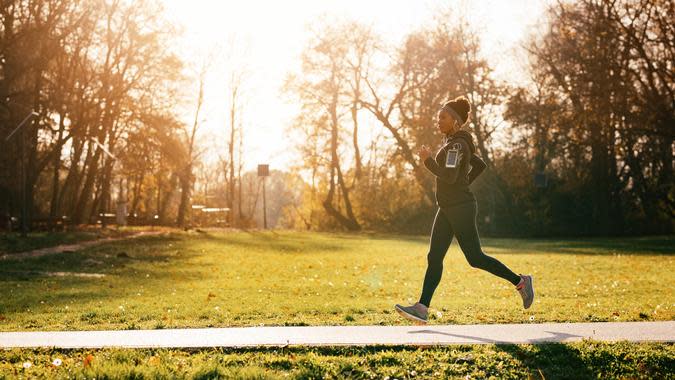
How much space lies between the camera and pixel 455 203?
25.3 feet

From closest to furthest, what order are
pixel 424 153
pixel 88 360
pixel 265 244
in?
pixel 88 360 < pixel 424 153 < pixel 265 244

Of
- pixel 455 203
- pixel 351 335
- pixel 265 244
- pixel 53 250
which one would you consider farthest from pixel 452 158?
pixel 265 244

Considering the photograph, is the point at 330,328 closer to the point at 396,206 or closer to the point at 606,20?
the point at 606,20

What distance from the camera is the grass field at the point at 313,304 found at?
20.4 feet

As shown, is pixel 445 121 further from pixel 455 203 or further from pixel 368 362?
pixel 368 362

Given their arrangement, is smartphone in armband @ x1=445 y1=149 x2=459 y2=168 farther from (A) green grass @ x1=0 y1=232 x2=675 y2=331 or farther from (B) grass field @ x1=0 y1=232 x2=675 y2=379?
(A) green grass @ x1=0 y1=232 x2=675 y2=331

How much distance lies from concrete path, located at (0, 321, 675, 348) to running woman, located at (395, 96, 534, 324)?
1.42 ft

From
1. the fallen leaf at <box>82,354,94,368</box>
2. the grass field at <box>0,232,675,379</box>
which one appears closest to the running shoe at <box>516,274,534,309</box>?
the grass field at <box>0,232,675,379</box>

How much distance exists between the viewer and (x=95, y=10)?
37125 mm

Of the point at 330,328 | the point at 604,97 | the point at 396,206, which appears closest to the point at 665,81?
the point at 604,97

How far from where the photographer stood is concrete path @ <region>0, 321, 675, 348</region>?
7020mm

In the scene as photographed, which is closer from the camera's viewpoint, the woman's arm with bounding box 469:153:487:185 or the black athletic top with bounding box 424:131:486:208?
the black athletic top with bounding box 424:131:486:208

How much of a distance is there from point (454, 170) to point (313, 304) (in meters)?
4.88

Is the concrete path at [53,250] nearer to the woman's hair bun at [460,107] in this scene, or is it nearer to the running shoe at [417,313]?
the running shoe at [417,313]
